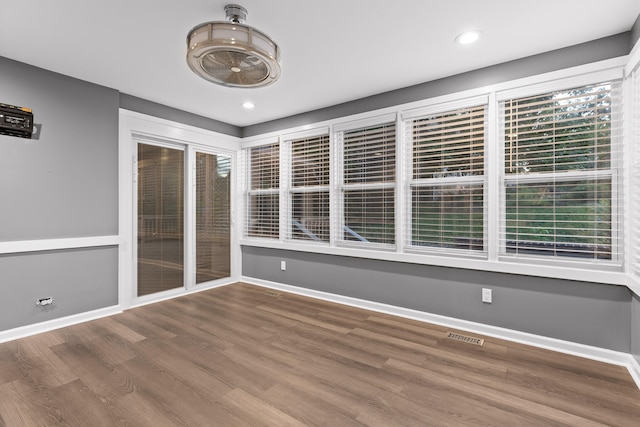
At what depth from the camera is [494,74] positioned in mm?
2895

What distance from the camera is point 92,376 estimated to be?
2189mm

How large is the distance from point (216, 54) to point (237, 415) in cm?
231

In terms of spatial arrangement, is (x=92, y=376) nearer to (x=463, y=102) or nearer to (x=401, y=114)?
(x=401, y=114)

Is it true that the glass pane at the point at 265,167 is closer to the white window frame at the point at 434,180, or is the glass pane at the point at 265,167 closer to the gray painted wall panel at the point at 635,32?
the white window frame at the point at 434,180

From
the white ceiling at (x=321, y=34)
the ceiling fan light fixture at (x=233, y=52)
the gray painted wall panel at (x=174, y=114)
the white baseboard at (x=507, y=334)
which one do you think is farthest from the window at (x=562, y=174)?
the gray painted wall panel at (x=174, y=114)

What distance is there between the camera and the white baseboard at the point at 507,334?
2.35 meters

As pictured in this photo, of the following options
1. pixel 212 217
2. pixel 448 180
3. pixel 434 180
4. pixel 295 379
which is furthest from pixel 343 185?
pixel 295 379

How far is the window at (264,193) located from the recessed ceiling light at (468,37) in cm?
287

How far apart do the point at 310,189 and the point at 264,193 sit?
37.9 inches

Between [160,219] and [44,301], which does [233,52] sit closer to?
[160,219]

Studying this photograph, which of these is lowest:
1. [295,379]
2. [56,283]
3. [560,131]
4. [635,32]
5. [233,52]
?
[295,379]

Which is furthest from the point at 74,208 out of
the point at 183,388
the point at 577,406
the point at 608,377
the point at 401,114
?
the point at 608,377

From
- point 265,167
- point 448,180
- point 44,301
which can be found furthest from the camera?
point 265,167

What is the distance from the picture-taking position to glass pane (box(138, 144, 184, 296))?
12.8ft
